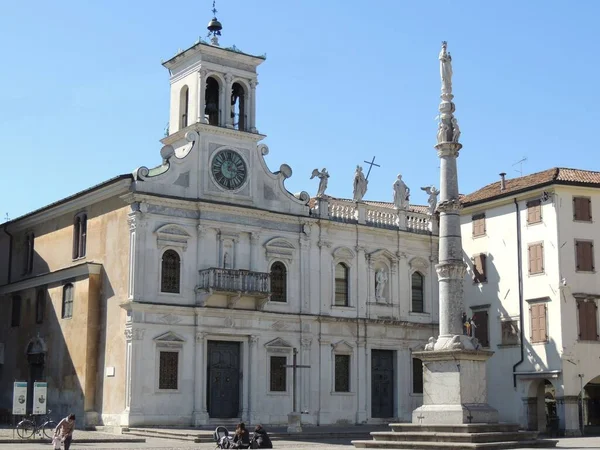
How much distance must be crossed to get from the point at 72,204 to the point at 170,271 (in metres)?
6.44

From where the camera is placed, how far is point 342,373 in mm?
45344

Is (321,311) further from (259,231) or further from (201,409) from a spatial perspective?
(201,409)

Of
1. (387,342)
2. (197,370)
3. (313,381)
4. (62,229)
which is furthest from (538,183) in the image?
(62,229)

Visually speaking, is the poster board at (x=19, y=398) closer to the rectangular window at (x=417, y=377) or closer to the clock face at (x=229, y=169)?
the clock face at (x=229, y=169)

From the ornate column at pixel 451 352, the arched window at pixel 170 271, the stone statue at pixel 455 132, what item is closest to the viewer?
the ornate column at pixel 451 352

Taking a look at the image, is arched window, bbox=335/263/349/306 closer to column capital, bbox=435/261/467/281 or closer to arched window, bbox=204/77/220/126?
arched window, bbox=204/77/220/126

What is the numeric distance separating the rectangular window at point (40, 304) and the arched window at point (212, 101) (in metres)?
10.8

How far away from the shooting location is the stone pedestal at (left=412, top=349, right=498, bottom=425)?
26.5 metres

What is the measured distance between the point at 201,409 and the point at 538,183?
17979 millimetres

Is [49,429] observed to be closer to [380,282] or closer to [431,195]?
[380,282]

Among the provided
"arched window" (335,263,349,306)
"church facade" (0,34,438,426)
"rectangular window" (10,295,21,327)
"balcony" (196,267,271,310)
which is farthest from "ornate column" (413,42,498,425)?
"rectangular window" (10,295,21,327)

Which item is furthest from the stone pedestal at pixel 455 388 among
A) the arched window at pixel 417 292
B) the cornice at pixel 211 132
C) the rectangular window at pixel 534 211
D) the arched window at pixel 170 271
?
the arched window at pixel 417 292

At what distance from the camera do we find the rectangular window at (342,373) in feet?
148

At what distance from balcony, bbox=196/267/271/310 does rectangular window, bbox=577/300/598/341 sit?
44.6ft
